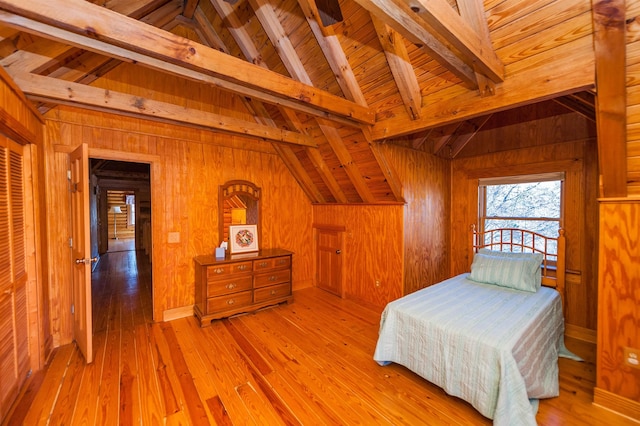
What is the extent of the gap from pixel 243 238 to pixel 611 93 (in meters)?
3.76

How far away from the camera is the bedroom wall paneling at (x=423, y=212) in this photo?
3408mm

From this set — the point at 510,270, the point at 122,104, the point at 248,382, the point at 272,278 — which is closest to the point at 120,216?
the point at 272,278

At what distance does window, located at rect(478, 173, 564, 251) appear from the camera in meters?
3.10

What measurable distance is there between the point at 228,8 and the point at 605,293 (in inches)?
161

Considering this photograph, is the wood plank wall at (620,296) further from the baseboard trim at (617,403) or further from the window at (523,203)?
the window at (523,203)

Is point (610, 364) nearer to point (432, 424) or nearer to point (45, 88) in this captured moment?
point (432, 424)

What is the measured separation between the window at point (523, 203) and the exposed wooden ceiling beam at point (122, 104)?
3.04 meters

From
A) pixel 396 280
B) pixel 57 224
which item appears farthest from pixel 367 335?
pixel 57 224

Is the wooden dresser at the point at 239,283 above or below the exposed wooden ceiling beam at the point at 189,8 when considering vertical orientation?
below

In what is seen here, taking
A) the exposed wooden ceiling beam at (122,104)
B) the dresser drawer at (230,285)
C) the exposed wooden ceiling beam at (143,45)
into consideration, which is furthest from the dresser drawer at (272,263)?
the exposed wooden ceiling beam at (143,45)

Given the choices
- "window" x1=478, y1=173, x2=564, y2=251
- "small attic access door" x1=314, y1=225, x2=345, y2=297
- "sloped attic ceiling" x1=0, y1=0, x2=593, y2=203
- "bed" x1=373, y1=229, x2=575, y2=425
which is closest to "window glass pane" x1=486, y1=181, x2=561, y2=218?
"window" x1=478, y1=173, x2=564, y2=251

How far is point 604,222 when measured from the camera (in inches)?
74.8

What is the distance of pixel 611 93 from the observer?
5.08 feet

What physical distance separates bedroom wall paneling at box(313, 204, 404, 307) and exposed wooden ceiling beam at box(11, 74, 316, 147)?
164 cm
